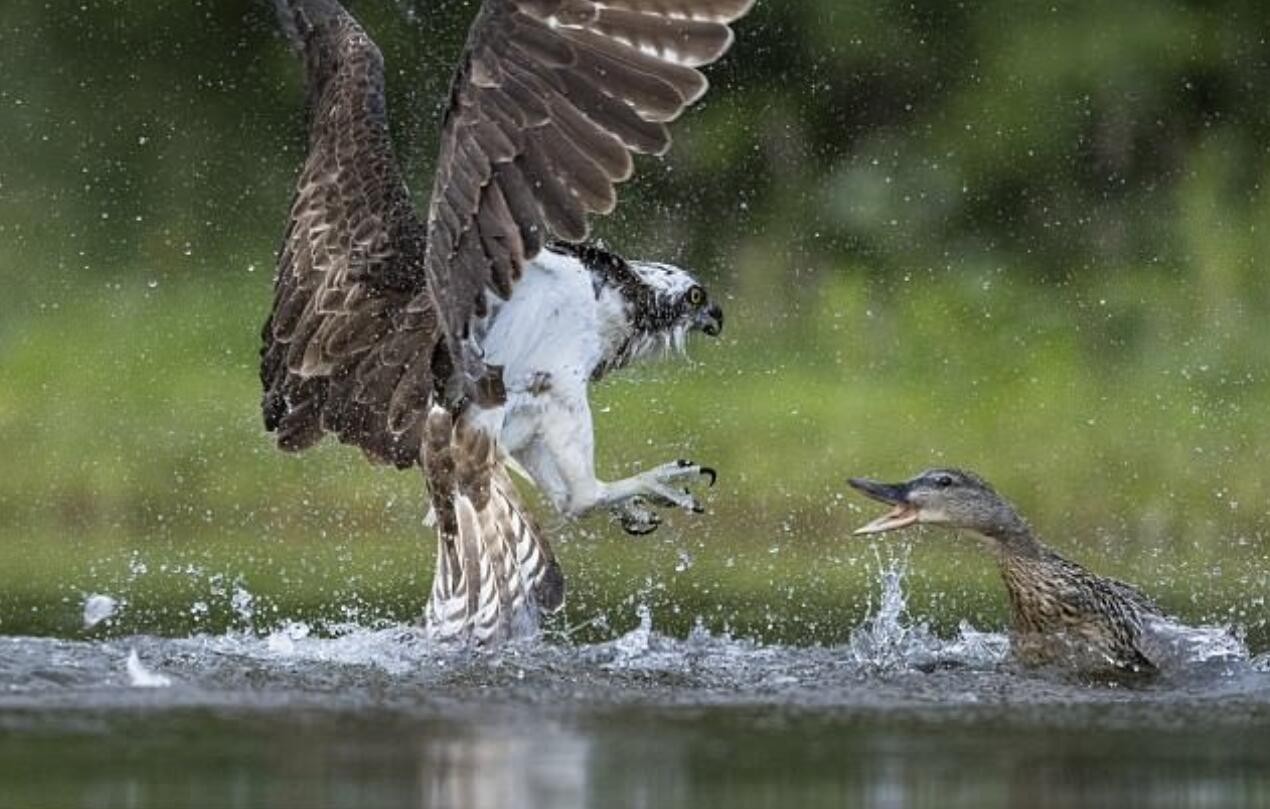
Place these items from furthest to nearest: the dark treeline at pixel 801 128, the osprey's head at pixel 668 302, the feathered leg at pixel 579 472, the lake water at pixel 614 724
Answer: the dark treeline at pixel 801 128 < the osprey's head at pixel 668 302 < the feathered leg at pixel 579 472 < the lake water at pixel 614 724

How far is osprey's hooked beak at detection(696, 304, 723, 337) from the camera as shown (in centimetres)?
1043

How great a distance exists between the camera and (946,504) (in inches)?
409

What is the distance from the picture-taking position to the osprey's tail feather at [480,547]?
966 cm

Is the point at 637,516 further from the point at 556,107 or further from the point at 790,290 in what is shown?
the point at 790,290

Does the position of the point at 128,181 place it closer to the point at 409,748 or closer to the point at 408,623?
the point at 408,623

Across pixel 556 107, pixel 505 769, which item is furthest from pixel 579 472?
pixel 505 769

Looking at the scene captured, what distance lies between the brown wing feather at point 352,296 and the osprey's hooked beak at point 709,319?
2.88ft

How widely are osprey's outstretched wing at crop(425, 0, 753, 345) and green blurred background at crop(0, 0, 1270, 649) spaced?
3549mm

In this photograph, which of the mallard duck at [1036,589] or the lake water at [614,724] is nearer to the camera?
the lake water at [614,724]

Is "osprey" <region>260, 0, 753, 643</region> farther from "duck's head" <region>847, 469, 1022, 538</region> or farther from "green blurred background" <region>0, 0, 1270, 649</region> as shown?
"green blurred background" <region>0, 0, 1270, 649</region>

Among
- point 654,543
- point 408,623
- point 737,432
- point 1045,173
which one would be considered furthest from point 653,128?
point 1045,173

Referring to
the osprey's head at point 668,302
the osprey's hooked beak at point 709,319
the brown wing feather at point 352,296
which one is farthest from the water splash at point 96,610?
the osprey's hooked beak at point 709,319

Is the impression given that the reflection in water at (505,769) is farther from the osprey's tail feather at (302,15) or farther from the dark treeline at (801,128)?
the dark treeline at (801,128)

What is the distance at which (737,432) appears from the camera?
1520cm
